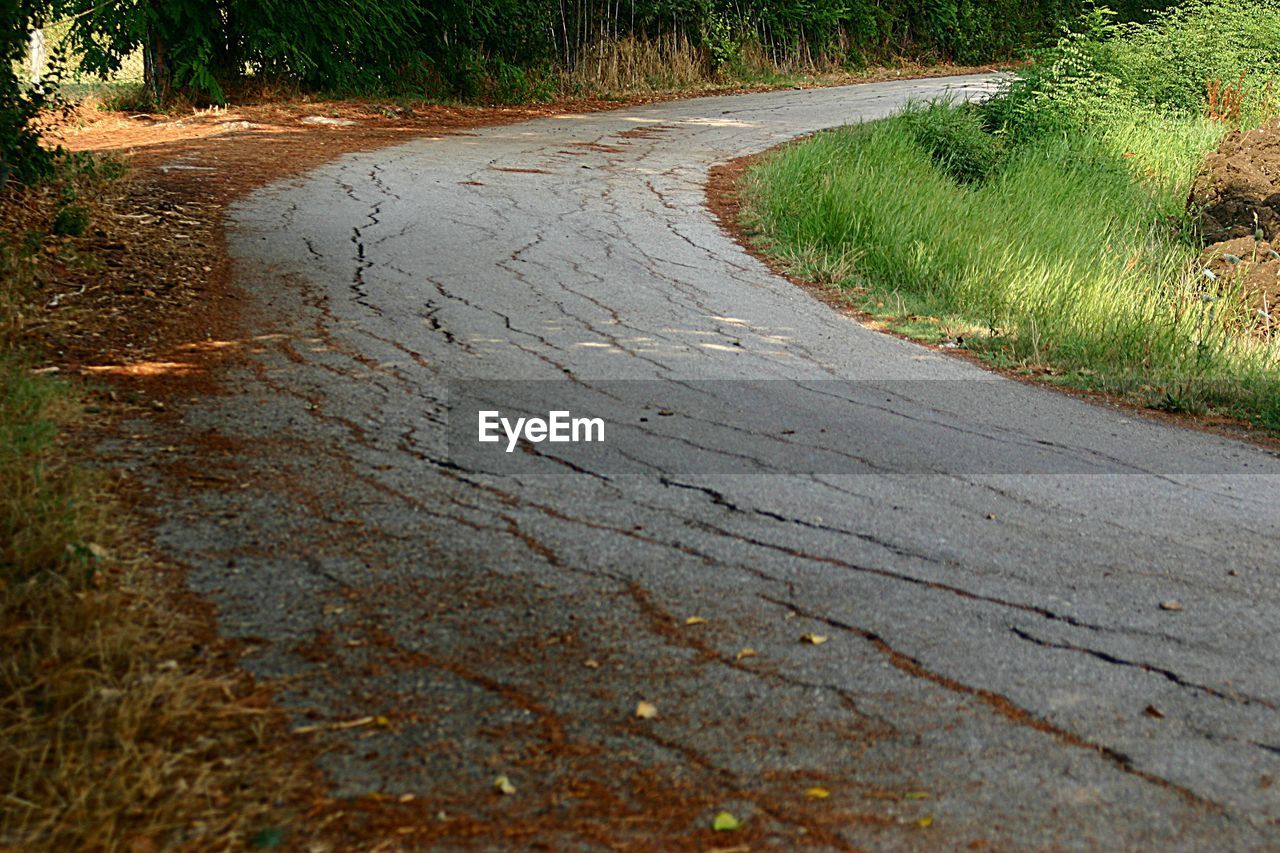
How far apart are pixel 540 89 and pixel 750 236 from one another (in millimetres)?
9489

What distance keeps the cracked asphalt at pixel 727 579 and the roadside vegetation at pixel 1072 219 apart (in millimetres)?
908

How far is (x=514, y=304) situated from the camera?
301 inches

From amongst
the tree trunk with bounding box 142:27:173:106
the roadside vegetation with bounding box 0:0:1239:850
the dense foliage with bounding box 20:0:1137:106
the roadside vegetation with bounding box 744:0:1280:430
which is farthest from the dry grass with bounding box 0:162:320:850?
the tree trunk with bounding box 142:27:173:106

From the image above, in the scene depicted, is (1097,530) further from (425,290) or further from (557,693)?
(425,290)

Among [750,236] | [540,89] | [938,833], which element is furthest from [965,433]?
[540,89]

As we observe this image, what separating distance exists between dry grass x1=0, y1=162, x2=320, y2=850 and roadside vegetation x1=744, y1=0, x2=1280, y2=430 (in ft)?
17.4

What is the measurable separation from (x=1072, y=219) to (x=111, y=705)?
10.5 meters

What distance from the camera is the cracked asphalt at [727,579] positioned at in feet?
9.56

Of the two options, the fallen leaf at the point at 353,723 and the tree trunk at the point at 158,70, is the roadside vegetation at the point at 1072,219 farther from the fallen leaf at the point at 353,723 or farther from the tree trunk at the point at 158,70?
the tree trunk at the point at 158,70

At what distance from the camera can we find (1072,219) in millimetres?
11594

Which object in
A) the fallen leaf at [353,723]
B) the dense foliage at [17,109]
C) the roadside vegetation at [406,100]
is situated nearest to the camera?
the roadside vegetation at [406,100]

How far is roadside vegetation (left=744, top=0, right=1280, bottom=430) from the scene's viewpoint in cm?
757

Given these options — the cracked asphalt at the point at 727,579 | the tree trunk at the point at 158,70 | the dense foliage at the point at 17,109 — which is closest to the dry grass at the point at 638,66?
the tree trunk at the point at 158,70

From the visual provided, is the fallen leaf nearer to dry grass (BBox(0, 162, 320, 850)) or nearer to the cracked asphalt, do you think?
the cracked asphalt
